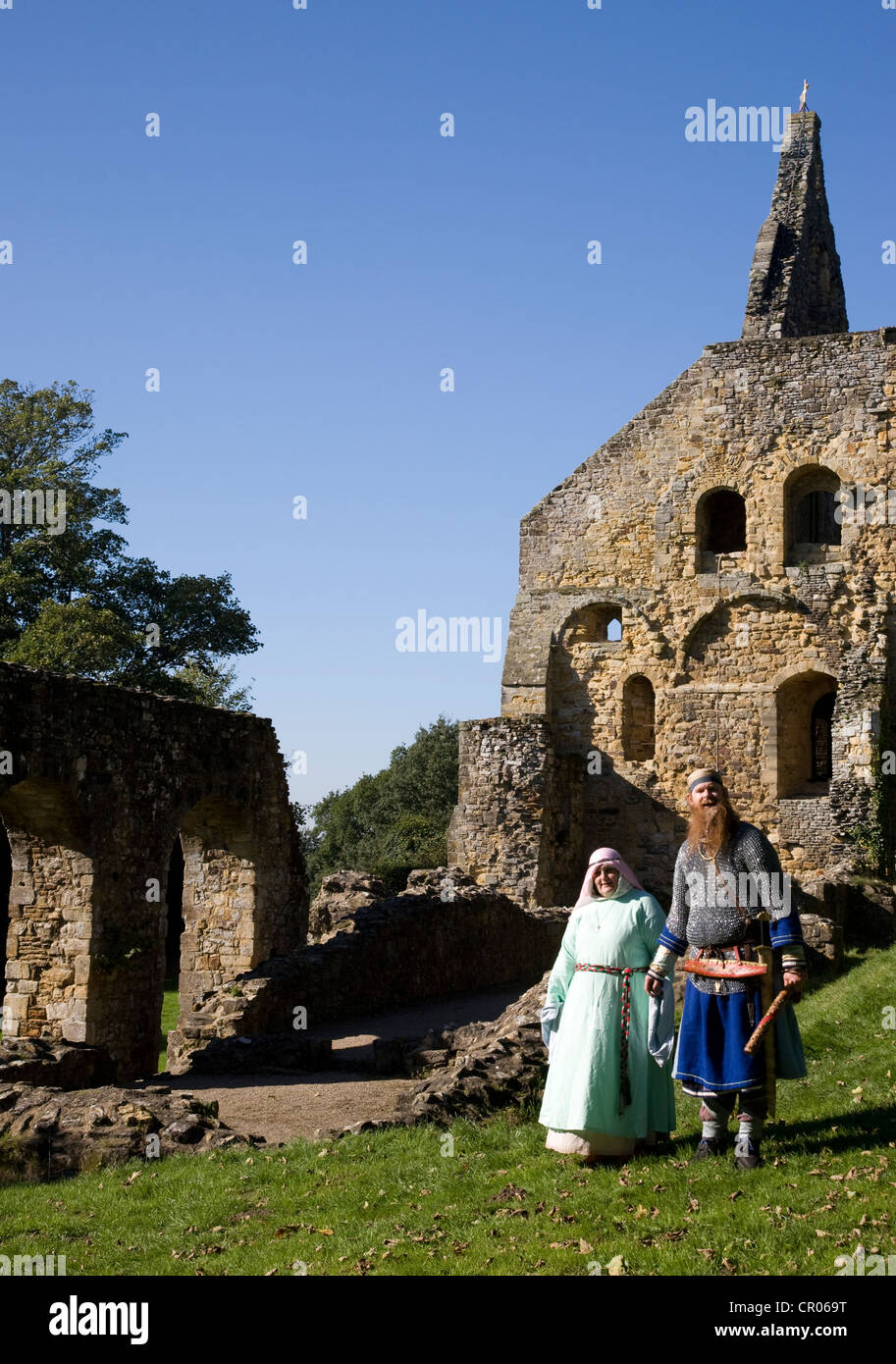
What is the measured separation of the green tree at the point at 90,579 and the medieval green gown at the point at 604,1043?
87.4 ft

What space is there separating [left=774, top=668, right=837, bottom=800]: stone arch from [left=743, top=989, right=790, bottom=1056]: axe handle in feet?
58.6

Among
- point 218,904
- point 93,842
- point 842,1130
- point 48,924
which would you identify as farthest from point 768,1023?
point 218,904

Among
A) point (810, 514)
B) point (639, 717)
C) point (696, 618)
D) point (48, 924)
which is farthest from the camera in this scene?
point (810, 514)

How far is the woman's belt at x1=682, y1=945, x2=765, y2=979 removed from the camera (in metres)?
7.84

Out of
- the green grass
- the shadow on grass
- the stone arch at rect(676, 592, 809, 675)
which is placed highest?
the stone arch at rect(676, 592, 809, 675)

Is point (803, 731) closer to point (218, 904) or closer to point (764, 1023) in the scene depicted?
point (218, 904)

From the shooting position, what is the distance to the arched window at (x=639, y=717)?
26844mm

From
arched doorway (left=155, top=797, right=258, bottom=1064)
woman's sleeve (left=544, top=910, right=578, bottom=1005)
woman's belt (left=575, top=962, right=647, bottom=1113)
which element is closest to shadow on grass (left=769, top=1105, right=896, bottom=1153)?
woman's belt (left=575, top=962, right=647, bottom=1113)

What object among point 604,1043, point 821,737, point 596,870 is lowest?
point 604,1043

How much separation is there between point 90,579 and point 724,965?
3214 centimetres

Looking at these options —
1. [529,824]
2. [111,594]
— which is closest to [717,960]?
[529,824]

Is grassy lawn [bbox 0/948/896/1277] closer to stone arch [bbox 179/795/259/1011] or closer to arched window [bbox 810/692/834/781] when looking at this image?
stone arch [bbox 179/795/259/1011]

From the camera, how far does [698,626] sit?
2622cm

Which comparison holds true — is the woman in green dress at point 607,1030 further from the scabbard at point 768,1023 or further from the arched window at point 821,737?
the arched window at point 821,737
